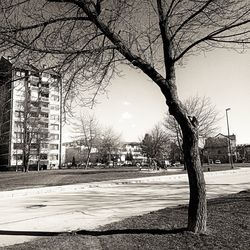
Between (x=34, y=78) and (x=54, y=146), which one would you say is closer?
(x=34, y=78)

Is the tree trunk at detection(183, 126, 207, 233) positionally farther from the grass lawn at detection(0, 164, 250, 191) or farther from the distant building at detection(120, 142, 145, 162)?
the distant building at detection(120, 142, 145, 162)

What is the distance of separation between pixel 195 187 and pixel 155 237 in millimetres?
1285

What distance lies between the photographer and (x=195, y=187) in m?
6.40

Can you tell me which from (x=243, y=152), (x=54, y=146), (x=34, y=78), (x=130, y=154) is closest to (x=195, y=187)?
(x=34, y=78)

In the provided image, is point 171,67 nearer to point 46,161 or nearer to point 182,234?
point 182,234

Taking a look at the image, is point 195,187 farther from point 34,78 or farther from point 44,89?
point 34,78

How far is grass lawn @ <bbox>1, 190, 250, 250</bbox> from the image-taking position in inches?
220

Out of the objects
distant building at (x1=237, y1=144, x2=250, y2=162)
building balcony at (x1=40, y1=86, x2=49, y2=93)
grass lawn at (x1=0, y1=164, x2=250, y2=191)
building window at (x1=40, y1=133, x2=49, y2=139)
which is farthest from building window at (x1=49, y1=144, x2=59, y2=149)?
building balcony at (x1=40, y1=86, x2=49, y2=93)

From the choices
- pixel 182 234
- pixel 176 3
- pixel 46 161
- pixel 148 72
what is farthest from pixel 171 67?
A: pixel 46 161

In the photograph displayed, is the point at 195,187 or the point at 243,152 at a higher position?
the point at 243,152

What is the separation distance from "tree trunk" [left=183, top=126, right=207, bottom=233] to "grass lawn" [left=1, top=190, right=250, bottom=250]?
0.77 feet

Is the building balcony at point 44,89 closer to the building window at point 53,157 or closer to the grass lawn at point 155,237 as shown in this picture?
the grass lawn at point 155,237

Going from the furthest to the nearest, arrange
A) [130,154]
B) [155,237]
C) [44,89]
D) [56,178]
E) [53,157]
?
[130,154]
[53,157]
[56,178]
[44,89]
[155,237]

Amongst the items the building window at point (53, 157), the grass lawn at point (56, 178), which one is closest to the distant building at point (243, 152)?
the building window at point (53, 157)
